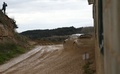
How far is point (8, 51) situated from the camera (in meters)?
29.7

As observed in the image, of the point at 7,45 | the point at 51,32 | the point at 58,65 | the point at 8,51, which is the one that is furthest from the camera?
the point at 51,32

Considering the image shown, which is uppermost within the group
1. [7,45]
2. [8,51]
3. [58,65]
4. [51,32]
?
[58,65]

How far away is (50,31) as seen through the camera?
5778 cm

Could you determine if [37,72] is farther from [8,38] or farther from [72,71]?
[8,38]

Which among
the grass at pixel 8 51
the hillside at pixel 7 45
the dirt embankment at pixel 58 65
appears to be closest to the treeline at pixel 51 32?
the hillside at pixel 7 45

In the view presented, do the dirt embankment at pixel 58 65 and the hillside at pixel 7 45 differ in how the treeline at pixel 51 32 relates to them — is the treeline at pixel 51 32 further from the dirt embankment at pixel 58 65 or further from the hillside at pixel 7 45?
the dirt embankment at pixel 58 65

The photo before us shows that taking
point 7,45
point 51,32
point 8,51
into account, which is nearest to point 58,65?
point 8,51

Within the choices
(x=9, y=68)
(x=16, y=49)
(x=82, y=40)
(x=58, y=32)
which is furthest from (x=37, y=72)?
Result: (x=58, y=32)

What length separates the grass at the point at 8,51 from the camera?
2633 cm

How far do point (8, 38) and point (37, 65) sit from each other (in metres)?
13.8

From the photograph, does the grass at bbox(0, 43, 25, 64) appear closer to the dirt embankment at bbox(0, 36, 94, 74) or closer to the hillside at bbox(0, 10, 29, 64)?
the hillside at bbox(0, 10, 29, 64)

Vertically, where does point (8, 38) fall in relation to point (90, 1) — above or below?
below

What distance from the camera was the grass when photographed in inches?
1036

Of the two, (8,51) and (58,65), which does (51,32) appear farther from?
(58,65)
